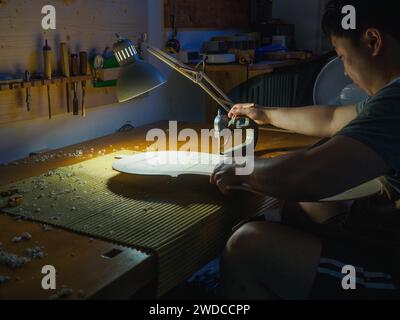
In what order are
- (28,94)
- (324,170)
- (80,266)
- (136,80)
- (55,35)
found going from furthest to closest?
(55,35), (28,94), (136,80), (324,170), (80,266)

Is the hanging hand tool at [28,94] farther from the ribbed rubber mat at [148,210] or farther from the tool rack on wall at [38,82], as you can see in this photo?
the ribbed rubber mat at [148,210]

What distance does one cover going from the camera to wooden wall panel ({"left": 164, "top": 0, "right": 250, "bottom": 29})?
247 centimetres

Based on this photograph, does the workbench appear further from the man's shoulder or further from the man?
the man's shoulder

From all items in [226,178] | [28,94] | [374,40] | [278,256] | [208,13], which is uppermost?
[208,13]

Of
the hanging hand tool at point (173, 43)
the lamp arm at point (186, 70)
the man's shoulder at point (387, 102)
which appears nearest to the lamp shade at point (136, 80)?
the lamp arm at point (186, 70)

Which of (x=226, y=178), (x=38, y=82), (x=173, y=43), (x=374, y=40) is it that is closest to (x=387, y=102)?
(x=374, y=40)

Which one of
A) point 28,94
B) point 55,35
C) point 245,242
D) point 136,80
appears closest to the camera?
point 245,242

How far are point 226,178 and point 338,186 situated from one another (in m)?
0.28

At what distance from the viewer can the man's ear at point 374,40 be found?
39.6 inches

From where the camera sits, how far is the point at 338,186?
93 cm

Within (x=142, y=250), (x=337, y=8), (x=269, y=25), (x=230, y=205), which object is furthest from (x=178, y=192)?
(x=269, y=25)

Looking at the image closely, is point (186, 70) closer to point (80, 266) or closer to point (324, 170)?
point (324, 170)

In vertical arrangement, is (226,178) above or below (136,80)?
below

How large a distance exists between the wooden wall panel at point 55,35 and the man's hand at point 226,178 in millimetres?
818
